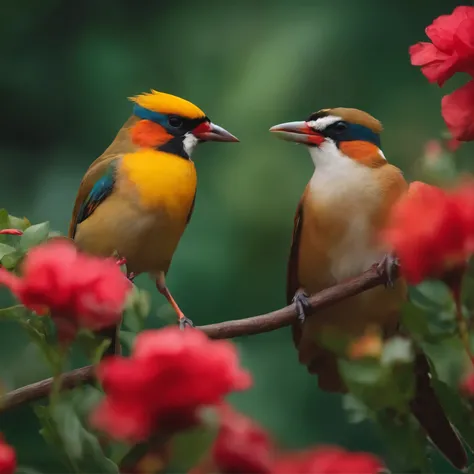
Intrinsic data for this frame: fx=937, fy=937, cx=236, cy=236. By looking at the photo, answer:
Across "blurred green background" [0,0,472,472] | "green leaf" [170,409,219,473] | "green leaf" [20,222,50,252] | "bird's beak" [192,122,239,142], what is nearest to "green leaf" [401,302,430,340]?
"green leaf" [170,409,219,473]

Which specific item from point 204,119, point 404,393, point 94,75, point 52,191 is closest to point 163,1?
point 94,75

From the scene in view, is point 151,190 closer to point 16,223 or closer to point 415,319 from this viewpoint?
point 16,223

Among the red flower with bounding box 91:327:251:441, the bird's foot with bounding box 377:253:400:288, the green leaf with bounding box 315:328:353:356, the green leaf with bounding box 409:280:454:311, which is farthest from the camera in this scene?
the bird's foot with bounding box 377:253:400:288

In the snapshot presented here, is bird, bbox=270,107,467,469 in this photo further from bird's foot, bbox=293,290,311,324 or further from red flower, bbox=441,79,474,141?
red flower, bbox=441,79,474,141

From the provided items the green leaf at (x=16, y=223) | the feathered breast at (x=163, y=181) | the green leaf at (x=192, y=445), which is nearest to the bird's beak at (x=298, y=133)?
the feathered breast at (x=163, y=181)

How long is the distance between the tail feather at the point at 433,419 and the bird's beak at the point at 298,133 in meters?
0.23

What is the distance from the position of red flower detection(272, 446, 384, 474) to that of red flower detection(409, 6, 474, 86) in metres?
0.22

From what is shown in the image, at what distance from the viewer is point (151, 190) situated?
2.78ft

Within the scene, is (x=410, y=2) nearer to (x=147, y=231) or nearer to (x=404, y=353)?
(x=147, y=231)

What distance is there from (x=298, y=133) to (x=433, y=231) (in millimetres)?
447

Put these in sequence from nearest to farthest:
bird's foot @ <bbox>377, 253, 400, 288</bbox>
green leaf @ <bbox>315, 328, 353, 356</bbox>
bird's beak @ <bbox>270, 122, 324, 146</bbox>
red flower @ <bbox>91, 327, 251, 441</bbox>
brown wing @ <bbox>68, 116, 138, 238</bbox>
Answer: red flower @ <bbox>91, 327, 251, 441</bbox>, green leaf @ <bbox>315, 328, 353, 356</bbox>, bird's foot @ <bbox>377, 253, 400, 288</bbox>, bird's beak @ <bbox>270, 122, 324, 146</bbox>, brown wing @ <bbox>68, 116, 138, 238</bbox>

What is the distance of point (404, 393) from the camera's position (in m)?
0.43

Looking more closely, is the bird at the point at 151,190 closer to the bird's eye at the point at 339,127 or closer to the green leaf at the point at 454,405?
the bird's eye at the point at 339,127

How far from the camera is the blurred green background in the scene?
1.44 metres
